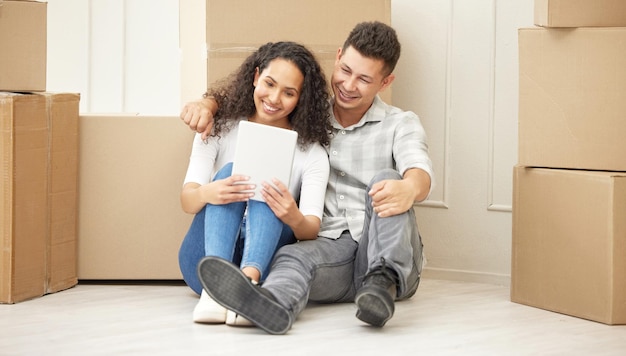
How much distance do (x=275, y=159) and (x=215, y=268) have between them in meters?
0.30

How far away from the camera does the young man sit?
1590mm

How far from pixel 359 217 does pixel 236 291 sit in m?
0.46

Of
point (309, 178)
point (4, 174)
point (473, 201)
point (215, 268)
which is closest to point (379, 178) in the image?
point (309, 178)

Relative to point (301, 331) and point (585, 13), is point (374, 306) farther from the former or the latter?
point (585, 13)

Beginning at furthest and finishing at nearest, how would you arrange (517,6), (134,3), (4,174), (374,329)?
1. (134,3)
2. (517,6)
3. (4,174)
4. (374,329)

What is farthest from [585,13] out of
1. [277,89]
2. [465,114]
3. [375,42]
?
[277,89]

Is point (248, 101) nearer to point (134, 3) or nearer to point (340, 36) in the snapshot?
point (340, 36)

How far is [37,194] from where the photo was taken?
6.22ft

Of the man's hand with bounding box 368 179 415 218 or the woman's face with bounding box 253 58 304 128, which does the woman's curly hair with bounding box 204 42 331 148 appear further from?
the man's hand with bounding box 368 179 415 218

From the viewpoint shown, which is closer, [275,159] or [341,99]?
[275,159]

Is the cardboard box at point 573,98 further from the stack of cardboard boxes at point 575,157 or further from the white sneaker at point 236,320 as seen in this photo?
the white sneaker at point 236,320

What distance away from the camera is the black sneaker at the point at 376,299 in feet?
5.25

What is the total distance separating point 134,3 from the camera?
2744 mm

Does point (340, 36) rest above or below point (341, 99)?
above
